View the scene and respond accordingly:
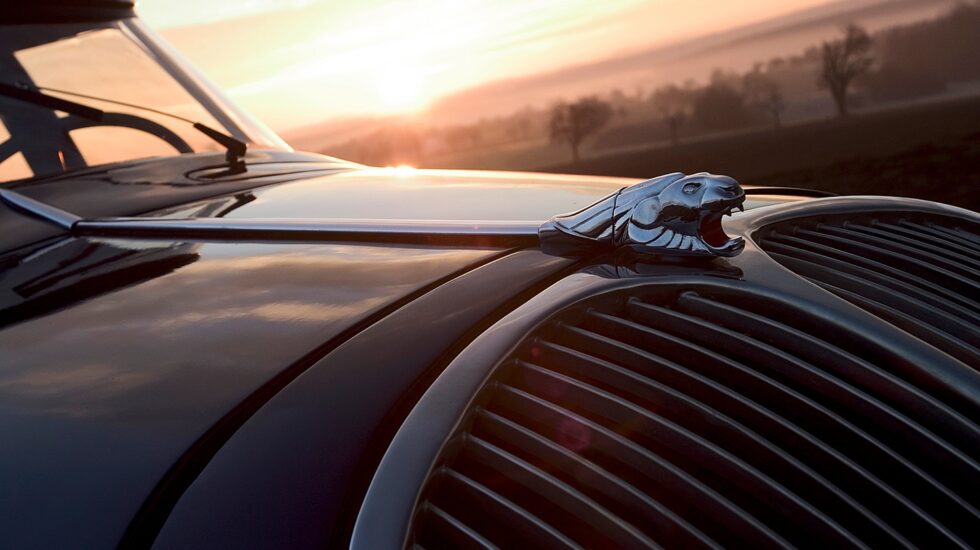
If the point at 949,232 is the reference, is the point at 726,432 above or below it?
below

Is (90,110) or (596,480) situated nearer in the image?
(596,480)

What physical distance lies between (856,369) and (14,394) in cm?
104

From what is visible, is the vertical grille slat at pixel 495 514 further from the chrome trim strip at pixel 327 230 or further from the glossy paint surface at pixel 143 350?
the chrome trim strip at pixel 327 230

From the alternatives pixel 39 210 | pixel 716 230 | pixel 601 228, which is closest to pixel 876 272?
pixel 716 230

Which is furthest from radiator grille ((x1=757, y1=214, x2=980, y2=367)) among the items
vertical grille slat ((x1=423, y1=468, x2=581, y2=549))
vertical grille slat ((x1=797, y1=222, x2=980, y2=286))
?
vertical grille slat ((x1=423, y1=468, x2=581, y2=549))

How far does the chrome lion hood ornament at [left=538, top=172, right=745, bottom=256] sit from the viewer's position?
1.36 meters

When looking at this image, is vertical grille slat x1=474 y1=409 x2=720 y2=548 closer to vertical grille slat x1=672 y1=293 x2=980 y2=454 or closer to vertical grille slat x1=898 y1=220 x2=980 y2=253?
vertical grille slat x1=672 y1=293 x2=980 y2=454

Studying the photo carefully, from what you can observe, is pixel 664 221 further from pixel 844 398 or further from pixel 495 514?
pixel 495 514

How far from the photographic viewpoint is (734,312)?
120cm

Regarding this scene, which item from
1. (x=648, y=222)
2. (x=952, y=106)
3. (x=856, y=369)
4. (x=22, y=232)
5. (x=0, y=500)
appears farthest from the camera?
(x=952, y=106)

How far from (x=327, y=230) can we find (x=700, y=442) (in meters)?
0.89

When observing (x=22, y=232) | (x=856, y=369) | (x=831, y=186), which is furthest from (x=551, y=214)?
(x=831, y=186)

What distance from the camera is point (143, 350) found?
122cm

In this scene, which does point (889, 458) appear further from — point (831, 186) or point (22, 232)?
point (831, 186)
